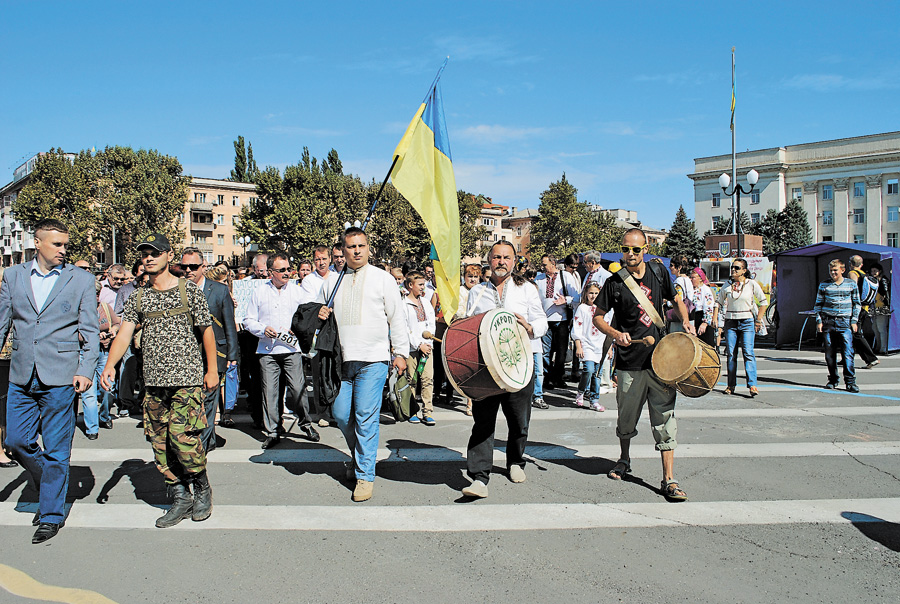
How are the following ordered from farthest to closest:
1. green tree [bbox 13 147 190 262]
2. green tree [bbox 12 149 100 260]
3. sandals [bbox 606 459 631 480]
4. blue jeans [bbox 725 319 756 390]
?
1. green tree [bbox 13 147 190 262]
2. green tree [bbox 12 149 100 260]
3. blue jeans [bbox 725 319 756 390]
4. sandals [bbox 606 459 631 480]

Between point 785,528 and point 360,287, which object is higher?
point 360,287

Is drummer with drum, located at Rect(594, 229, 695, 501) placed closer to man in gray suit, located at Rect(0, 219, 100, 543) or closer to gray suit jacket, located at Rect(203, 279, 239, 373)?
gray suit jacket, located at Rect(203, 279, 239, 373)

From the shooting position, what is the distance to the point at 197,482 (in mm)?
4711

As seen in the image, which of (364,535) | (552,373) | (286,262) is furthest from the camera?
(552,373)

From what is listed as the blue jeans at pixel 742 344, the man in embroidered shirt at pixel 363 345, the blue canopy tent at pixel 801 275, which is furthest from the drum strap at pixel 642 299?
the blue canopy tent at pixel 801 275

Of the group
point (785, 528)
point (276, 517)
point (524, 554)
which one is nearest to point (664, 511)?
point (785, 528)

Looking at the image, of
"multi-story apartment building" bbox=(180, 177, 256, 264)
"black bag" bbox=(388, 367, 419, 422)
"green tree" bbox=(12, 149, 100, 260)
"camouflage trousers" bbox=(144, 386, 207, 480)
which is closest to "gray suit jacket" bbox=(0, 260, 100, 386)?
"camouflage trousers" bbox=(144, 386, 207, 480)

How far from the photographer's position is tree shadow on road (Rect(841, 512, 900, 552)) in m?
4.21

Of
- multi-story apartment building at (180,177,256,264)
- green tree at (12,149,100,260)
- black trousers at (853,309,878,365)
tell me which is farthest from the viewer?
multi-story apartment building at (180,177,256,264)

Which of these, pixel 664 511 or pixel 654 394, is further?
pixel 654 394

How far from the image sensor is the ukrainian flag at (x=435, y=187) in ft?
19.0

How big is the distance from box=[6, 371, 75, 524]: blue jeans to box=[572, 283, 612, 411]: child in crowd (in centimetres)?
623

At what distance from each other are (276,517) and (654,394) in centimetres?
307

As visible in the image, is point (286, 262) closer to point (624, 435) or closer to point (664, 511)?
point (624, 435)
